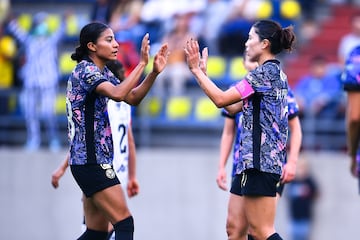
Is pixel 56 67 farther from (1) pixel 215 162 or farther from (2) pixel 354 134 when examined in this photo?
(2) pixel 354 134

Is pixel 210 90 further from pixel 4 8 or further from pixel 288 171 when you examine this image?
pixel 4 8

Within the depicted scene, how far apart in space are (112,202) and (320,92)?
6.82 m

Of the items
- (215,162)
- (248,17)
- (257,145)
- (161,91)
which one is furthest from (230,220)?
(248,17)

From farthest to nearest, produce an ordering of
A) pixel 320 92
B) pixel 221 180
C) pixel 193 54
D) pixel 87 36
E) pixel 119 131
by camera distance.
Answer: pixel 320 92
pixel 221 180
pixel 119 131
pixel 87 36
pixel 193 54

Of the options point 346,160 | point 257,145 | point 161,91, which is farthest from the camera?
point 161,91

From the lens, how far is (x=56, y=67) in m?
15.0

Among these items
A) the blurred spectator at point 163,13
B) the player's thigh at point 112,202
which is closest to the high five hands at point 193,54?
A: the player's thigh at point 112,202

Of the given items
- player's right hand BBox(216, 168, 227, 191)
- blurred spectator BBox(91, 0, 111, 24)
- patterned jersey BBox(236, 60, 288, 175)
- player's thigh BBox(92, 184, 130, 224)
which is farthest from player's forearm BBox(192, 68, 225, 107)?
blurred spectator BBox(91, 0, 111, 24)

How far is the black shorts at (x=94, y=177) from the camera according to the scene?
25.4ft

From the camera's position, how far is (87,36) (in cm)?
793

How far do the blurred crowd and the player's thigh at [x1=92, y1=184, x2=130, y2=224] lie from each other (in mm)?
5958

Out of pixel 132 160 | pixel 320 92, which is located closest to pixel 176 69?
pixel 320 92

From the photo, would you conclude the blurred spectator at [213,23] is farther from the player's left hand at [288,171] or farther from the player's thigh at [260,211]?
the player's thigh at [260,211]

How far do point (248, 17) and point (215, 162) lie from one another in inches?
117
